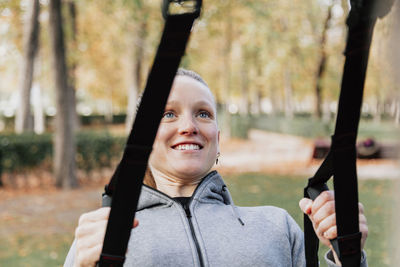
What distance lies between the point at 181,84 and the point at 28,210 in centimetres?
892

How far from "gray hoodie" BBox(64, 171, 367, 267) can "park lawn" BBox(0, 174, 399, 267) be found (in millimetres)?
812

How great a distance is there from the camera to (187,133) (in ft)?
5.80

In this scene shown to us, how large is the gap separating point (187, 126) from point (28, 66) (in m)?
15.0

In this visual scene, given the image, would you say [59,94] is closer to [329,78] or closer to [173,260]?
[173,260]

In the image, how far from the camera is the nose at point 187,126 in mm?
1757

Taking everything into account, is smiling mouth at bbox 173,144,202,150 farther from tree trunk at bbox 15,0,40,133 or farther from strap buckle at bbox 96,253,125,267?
tree trunk at bbox 15,0,40,133

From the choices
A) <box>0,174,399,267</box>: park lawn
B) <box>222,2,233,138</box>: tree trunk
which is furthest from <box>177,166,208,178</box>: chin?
<box>222,2,233,138</box>: tree trunk

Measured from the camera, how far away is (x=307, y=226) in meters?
1.46

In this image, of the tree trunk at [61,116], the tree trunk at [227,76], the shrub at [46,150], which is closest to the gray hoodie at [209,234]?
the tree trunk at [61,116]

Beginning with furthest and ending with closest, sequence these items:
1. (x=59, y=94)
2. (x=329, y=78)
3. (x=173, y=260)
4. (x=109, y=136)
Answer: (x=329, y=78)
(x=109, y=136)
(x=59, y=94)
(x=173, y=260)

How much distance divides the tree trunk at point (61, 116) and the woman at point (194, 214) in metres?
10.2

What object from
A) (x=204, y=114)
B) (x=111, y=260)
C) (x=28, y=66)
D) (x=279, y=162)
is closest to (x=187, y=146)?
(x=204, y=114)

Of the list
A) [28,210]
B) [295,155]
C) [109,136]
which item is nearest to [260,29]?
[295,155]

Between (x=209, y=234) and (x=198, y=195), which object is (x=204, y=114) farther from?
(x=209, y=234)
